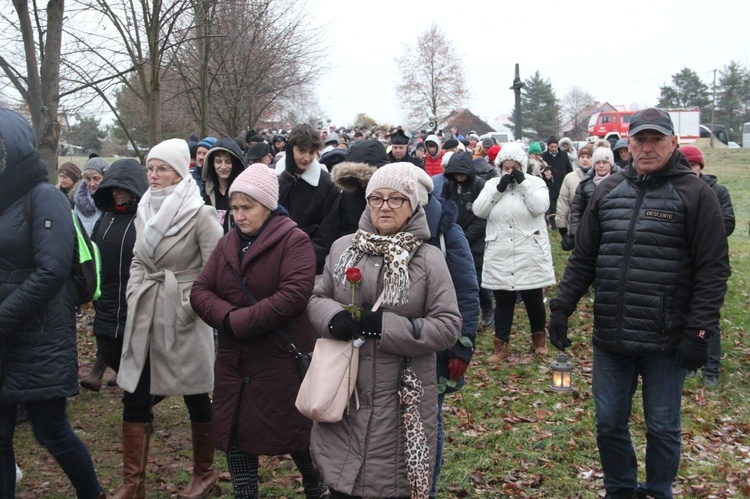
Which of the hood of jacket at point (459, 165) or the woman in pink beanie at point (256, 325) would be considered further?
the hood of jacket at point (459, 165)

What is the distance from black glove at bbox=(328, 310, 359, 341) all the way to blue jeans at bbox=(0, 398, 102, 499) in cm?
177

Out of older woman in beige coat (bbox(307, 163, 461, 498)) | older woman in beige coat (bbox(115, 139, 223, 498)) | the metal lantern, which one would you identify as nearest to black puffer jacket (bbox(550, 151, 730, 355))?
older woman in beige coat (bbox(307, 163, 461, 498))

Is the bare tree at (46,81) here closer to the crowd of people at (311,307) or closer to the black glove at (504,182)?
the crowd of people at (311,307)

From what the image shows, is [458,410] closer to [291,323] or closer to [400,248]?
[291,323]

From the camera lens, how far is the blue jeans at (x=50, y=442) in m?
4.36

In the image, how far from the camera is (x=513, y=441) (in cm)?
622

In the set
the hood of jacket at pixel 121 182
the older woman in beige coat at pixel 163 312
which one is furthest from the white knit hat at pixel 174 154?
the hood of jacket at pixel 121 182

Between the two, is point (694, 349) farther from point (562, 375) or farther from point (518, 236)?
point (518, 236)

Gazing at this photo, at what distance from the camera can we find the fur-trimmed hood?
17.3ft

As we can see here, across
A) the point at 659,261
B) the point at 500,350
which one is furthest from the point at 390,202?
the point at 500,350

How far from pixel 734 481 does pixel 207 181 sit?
5143 millimetres

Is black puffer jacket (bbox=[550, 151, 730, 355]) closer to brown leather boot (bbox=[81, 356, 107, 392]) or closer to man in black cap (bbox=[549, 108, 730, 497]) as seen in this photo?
man in black cap (bbox=[549, 108, 730, 497])

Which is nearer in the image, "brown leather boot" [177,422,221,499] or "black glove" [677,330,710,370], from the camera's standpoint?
"black glove" [677,330,710,370]

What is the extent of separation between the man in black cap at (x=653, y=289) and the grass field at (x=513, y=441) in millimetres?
952
